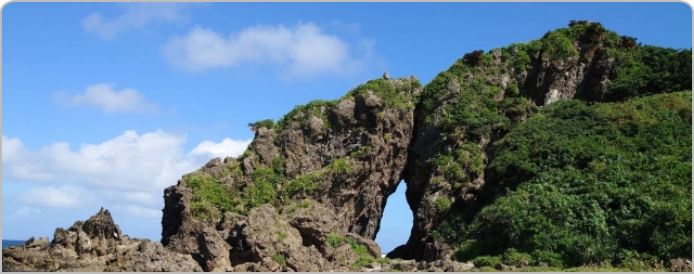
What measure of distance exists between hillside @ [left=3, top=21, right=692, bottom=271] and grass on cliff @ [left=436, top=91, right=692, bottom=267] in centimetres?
9

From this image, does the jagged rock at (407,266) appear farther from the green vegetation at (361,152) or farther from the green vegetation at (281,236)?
the green vegetation at (361,152)

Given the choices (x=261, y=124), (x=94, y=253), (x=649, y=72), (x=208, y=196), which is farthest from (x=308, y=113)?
(x=649, y=72)

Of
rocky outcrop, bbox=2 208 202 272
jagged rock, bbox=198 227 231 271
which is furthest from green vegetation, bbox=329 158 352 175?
rocky outcrop, bbox=2 208 202 272

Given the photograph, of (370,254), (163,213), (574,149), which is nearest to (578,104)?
(574,149)

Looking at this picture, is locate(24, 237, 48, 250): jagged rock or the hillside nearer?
locate(24, 237, 48, 250): jagged rock

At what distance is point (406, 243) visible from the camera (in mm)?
44062

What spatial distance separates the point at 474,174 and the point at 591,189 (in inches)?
322

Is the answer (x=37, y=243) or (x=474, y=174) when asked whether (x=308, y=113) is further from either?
(x=37, y=243)

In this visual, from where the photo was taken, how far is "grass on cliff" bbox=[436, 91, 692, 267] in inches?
1226

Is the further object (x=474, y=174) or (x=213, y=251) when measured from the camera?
(x=474, y=174)

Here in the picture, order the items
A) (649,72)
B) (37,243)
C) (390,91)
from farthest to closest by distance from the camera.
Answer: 1. (649,72)
2. (390,91)
3. (37,243)

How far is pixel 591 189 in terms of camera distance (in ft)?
117

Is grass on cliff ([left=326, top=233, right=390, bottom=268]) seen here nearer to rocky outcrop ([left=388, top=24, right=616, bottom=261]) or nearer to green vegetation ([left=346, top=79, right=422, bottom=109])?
rocky outcrop ([left=388, top=24, right=616, bottom=261])

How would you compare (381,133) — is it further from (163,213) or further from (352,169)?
(163,213)
